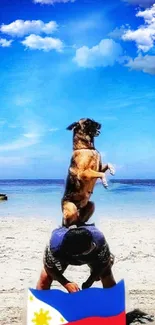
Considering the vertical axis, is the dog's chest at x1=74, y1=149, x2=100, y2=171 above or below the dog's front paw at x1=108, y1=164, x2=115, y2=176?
above

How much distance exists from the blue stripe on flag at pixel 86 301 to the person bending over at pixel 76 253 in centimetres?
9

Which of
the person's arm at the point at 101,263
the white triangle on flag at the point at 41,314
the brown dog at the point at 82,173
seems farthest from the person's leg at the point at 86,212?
the white triangle on flag at the point at 41,314

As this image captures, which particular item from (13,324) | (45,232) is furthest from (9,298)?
(45,232)

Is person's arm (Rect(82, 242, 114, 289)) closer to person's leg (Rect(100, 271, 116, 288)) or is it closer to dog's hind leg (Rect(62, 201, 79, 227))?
person's leg (Rect(100, 271, 116, 288))

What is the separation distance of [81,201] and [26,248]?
244 inches

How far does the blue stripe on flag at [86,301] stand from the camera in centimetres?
465

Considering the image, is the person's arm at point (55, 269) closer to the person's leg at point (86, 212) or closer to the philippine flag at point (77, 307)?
the philippine flag at point (77, 307)

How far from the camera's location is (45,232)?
13.2 meters

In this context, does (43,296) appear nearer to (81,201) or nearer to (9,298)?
(81,201)

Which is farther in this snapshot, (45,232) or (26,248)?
(45,232)

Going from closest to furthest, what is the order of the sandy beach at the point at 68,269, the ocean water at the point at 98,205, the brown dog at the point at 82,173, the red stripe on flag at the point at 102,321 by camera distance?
the brown dog at the point at 82,173 → the red stripe on flag at the point at 102,321 → the sandy beach at the point at 68,269 → the ocean water at the point at 98,205

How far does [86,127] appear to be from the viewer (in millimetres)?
4598

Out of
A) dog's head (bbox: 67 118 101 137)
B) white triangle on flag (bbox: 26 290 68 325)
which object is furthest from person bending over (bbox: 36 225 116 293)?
dog's head (bbox: 67 118 101 137)

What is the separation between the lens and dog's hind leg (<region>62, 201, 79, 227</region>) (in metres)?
4.53
